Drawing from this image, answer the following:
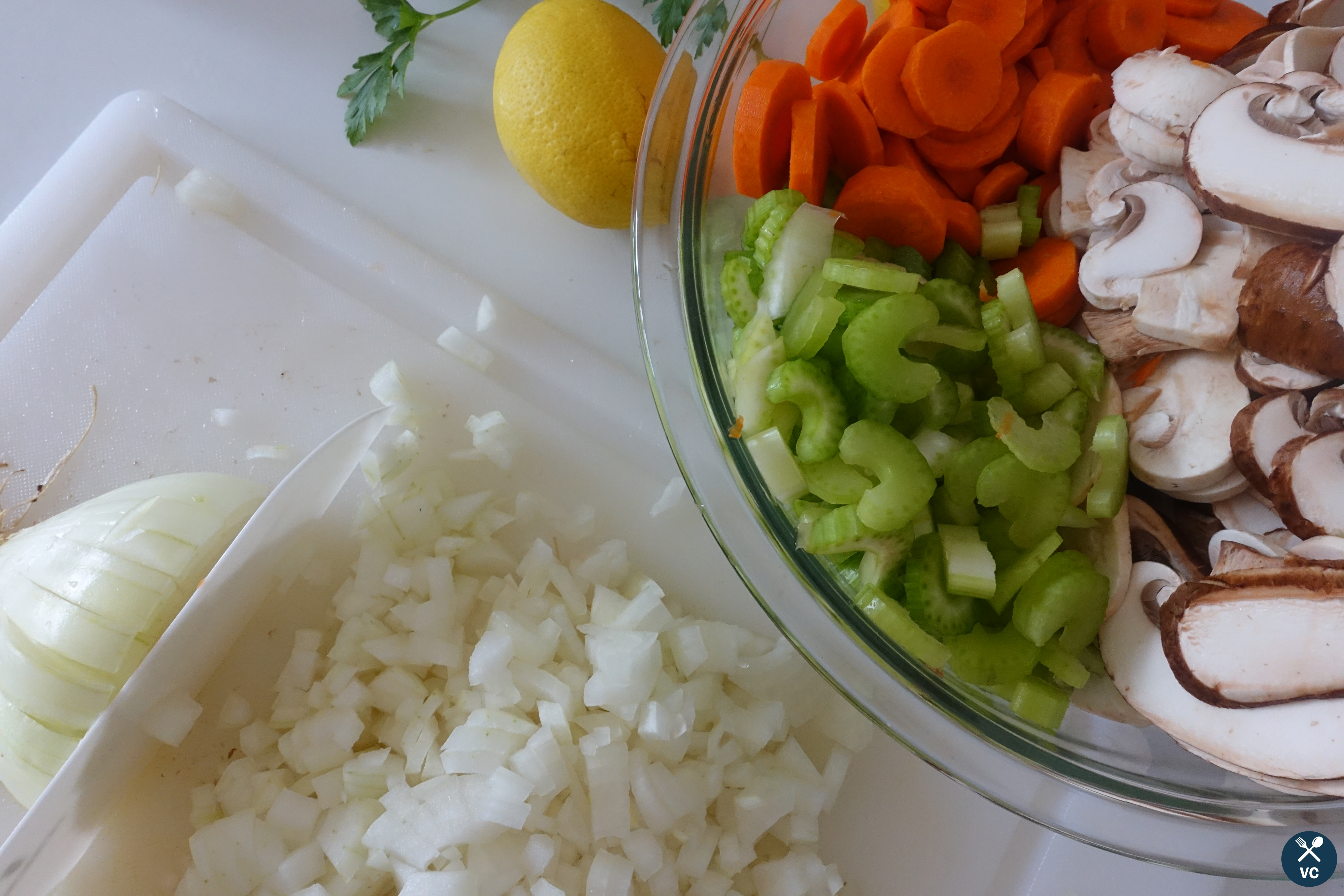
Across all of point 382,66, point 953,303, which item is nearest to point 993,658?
point 953,303

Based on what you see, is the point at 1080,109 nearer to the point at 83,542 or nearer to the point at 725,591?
the point at 725,591

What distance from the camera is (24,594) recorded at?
3.74ft

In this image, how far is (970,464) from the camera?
101cm

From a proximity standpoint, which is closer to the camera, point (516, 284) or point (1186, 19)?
point (1186, 19)

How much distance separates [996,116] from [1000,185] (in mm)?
93

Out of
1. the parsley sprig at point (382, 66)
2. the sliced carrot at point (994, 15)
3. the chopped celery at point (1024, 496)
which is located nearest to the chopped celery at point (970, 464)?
the chopped celery at point (1024, 496)

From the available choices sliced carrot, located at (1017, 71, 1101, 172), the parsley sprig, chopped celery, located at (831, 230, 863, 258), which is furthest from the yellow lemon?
sliced carrot, located at (1017, 71, 1101, 172)

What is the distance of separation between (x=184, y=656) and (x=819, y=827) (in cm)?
92

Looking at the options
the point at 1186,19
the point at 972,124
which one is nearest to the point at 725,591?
the point at 972,124

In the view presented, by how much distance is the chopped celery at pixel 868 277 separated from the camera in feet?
3.29

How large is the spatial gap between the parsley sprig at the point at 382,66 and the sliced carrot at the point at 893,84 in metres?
0.70

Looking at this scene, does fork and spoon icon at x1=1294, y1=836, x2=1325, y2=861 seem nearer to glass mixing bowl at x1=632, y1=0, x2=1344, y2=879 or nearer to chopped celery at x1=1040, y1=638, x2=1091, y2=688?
glass mixing bowl at x1=632, y1=0, x2=1344, y2=879

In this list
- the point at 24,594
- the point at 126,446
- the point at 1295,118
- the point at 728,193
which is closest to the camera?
the point at 1295,118

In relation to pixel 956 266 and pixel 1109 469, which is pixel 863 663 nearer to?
pixel 1109 469
